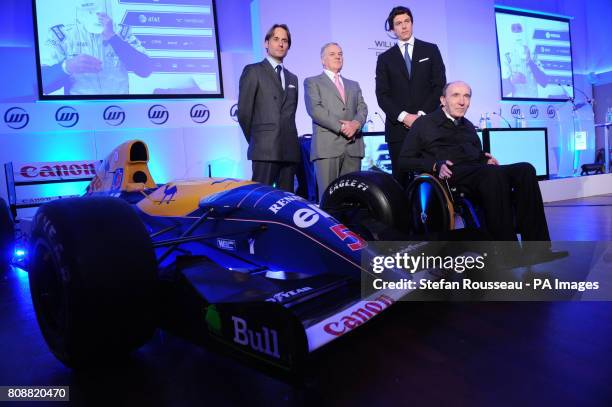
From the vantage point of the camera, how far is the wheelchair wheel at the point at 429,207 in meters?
2.35

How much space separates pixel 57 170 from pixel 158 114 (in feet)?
4.30

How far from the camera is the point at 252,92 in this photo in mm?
3127

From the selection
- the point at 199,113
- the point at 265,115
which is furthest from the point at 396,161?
the point at 199,113

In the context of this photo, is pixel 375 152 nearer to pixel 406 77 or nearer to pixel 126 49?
pixel 406 77

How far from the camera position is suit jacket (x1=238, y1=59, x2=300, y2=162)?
3123 mm

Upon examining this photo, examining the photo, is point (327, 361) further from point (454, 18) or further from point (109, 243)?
point (454, 18)

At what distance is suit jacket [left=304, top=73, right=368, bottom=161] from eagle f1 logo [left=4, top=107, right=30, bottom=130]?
3.53 metres

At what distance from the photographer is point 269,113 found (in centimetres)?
316

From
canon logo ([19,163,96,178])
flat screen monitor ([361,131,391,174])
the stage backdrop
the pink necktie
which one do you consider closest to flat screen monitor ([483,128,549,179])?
the stage backdrop

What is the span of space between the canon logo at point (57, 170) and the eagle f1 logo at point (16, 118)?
2.08 ft

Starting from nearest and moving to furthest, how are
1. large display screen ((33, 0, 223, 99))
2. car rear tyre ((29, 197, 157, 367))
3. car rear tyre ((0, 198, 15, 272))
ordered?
car rear tyre ((29, 197, 157, 367)) < car rear tyre ((0, 198, 15, 272)) < large display screen ((33, 0, 223, 99))

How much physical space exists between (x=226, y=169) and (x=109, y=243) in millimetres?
4754

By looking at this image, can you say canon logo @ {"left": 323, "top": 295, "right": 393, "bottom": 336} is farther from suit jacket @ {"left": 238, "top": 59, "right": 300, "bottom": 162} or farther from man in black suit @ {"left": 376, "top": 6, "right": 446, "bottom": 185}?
man in black suit @ {"left": 376, "top": 6, "right": 446, "bottom": 185}

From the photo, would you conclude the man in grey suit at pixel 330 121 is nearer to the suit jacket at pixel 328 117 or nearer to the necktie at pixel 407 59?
the suit jacket at pixel 328 117
